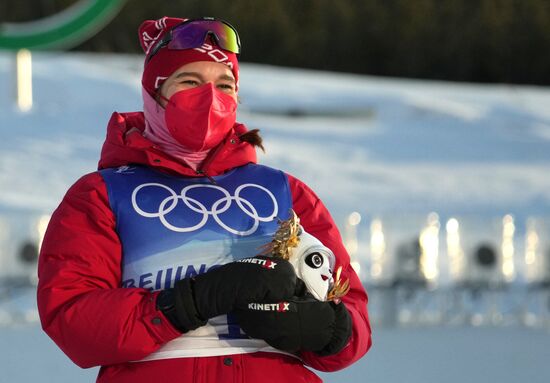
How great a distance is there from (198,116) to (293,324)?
41 centimetres

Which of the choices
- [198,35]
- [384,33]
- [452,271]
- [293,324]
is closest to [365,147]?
[452,271]

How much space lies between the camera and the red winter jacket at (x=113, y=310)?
7.04 ft

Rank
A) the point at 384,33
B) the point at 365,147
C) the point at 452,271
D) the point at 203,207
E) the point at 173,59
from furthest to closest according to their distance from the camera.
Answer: the point at 384,33 → the point at 365,147 → the point at 452,271 → the point at 173,59 → the point at 203,207

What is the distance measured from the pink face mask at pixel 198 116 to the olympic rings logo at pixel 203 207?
0.08 meters

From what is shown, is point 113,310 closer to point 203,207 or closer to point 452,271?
point 203,207

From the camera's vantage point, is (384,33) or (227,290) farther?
(384,33)

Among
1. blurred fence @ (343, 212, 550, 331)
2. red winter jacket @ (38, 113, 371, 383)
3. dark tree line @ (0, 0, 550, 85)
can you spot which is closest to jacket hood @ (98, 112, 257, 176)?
red winter jacket @ (38, 113, 371, 383)

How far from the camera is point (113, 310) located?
7.04 feet

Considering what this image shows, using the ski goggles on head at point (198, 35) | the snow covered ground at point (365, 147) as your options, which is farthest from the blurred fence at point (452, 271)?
the ski goggles on head at point (198, 35)

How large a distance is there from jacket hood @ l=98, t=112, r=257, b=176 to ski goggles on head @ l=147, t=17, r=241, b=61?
0.15 m

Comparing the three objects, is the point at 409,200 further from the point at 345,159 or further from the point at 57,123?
the point at 57,123

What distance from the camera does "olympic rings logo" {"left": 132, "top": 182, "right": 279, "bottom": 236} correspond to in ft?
7.45

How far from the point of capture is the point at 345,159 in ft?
49.5

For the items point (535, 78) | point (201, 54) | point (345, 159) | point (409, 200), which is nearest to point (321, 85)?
point (345, 159)
